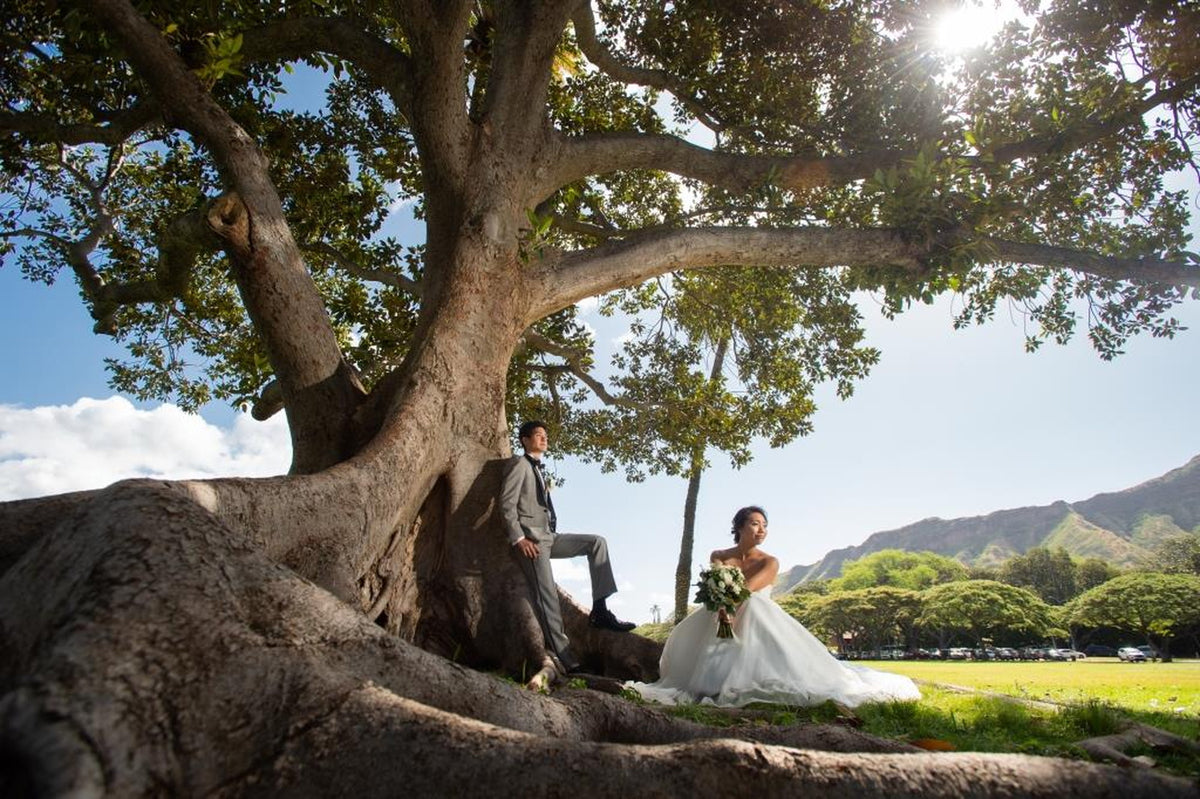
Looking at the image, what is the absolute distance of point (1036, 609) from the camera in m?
69.2

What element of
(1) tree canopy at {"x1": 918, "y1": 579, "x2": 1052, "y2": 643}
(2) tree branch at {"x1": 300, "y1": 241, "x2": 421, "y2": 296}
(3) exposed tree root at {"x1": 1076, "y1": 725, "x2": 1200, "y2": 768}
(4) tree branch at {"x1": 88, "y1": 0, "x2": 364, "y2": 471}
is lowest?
(1) tree canopy at {"x1": 918, "y1": 579, "x2": 1052, "y2": 643}

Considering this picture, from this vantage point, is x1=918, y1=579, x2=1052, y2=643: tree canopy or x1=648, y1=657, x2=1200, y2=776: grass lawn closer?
x1=648, y1=657, x2=1200, y2=776: grass lawn

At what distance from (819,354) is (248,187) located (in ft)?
33.1

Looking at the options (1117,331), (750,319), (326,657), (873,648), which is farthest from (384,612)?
(873,648)

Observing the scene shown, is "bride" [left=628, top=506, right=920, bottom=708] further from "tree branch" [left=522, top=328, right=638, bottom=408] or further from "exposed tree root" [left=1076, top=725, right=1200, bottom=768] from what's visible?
"tree branch" [left=522, top=328, right=638, bottom=408]

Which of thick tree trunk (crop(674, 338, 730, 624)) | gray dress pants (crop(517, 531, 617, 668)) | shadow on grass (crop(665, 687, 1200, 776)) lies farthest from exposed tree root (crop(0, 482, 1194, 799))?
thick tree trunk (crop(674, 338, 730, 624))

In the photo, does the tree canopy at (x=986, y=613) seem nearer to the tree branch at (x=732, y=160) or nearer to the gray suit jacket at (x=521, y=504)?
the tree branch at (x=732, y=160)

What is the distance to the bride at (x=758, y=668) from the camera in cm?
660

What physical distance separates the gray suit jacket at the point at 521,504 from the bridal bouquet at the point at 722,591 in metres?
1.96

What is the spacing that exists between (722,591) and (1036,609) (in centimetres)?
7763

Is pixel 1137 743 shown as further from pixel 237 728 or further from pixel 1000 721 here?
pixel 237 728

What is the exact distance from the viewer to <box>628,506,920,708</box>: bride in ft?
21.6

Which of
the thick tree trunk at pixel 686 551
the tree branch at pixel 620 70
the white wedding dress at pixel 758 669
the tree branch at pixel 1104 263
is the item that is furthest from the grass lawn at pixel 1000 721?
the thick tree trunk at pixel 686 551

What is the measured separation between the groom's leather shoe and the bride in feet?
1.69
